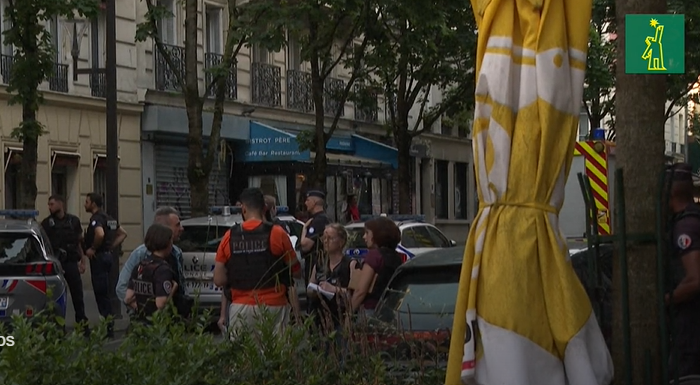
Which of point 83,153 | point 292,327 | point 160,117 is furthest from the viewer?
point 160,117

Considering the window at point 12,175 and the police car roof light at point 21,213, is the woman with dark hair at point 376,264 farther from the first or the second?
the window at point 12,175

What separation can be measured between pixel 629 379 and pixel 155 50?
23.7 m

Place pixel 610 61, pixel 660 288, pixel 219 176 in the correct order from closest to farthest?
pixel 660 288, pixel 219 176, pixel 610 61

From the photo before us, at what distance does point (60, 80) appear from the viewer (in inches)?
995

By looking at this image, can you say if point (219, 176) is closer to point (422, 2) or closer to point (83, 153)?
point (83, 153)

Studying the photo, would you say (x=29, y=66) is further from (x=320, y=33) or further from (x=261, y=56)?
(x=261, y=56)

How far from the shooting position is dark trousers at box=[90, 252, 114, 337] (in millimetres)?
17281

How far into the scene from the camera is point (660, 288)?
5414mm

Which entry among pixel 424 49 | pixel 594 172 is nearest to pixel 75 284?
pixel 594 172

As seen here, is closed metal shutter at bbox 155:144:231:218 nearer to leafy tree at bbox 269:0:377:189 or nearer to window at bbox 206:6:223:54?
window at bbox 206:6:223:54

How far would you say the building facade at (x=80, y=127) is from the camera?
79.5 ft

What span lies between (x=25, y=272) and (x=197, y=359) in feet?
26.0

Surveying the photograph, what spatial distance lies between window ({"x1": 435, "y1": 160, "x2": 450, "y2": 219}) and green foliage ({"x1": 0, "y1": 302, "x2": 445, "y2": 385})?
38981 mm

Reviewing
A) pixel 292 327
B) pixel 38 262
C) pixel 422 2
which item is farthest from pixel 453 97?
pixel 292 327
